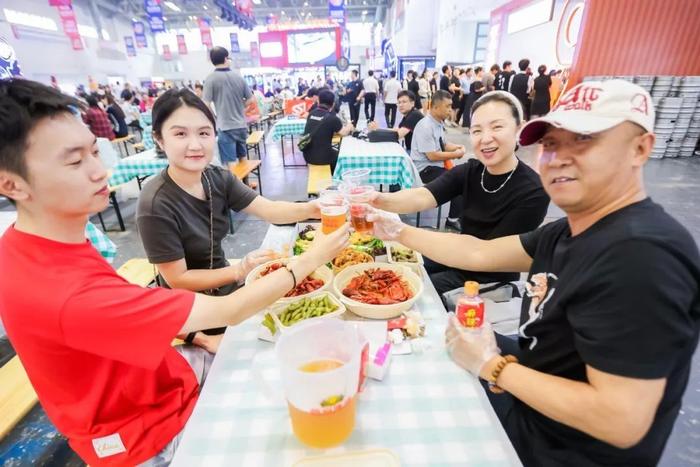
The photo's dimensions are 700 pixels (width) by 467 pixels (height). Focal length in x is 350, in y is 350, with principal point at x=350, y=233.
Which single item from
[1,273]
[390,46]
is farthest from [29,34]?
[1,273]

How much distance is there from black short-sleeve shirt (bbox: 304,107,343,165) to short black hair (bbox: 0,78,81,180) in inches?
206

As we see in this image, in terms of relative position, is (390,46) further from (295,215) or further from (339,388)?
(339,388)

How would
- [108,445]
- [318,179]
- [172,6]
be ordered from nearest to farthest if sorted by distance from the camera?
[108,445] < [318,179] < [172,6]

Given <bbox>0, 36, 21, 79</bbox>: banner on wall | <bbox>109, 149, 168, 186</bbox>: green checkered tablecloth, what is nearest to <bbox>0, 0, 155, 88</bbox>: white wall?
<bbox>0, 36, 21, 79</bbox>: banner on wall

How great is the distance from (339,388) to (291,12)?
4223 cm

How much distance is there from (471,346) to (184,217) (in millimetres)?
1653

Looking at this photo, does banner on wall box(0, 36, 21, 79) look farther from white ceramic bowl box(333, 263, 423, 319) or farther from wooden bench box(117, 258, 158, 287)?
white ceramic bowl box(333, 263, 423, 319)

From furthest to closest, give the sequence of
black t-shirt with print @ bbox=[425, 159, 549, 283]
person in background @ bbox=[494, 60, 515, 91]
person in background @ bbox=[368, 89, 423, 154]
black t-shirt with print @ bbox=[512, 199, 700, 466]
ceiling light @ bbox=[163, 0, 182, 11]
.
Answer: ceiling light @ bbox=[163, 0, 182, 11]
person in background @ bbox=[494, 60, 515, 91]
person in background @ bbox=[368, 89, 423, 154]
black t-shirt with print @ bbox=[425, 159, 549, 283]
black t-shirt with print @ bbox=[512, 199, 700, 466]

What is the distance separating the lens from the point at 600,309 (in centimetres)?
91

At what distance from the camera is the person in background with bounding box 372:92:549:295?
2289 mm

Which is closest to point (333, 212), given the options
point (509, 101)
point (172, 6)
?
point (509, 101)

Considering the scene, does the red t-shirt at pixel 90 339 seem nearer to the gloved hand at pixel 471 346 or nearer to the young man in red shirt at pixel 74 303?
the young man in red shirt at pixel 74 303

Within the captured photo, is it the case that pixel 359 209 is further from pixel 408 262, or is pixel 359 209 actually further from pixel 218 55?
pixel 218 55

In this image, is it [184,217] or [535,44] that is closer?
[184,217]
